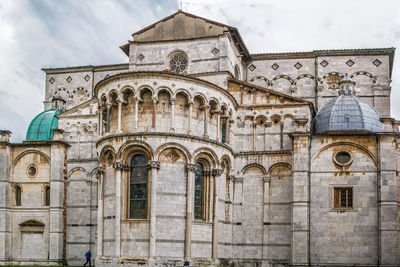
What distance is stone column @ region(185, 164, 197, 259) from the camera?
2686 cm

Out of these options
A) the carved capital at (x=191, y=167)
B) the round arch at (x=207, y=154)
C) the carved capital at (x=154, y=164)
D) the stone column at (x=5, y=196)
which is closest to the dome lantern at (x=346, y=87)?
the round arch at (x=207, y=154)

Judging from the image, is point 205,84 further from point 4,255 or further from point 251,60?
point 4,255

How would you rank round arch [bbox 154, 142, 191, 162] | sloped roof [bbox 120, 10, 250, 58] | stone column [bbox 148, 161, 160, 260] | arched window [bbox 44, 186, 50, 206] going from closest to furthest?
stone column [bbox 148, 161, 160, 260] → round arch [bbox 154, 142, 191, 162] → sloped roof [bbox 120, 10, 250, 58] → arched window [bbox 44, 186, 50, 206]

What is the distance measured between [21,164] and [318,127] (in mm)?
18542

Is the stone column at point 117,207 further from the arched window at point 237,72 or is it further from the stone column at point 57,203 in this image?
the arched window at point 237,72

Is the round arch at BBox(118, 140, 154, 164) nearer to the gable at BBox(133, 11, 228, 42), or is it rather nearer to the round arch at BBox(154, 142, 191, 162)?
the round arch at BBox(154, 142, 191, 162)

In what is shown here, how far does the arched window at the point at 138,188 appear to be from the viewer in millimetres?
27156

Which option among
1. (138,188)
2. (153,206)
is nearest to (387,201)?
(153,206)

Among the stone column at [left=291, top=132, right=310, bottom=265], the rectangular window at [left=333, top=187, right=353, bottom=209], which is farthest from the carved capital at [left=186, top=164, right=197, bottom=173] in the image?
the rectangular window at [left=333, top=187, right=353, bottom=209]

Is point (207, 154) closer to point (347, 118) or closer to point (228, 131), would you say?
point (228, 131)

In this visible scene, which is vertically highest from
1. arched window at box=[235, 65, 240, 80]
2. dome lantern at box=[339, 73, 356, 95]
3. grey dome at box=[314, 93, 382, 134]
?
arched window at box=[235, 65, 240, 80]

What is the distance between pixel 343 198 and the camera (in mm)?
29312

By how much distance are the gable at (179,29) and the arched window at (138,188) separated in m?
10.8

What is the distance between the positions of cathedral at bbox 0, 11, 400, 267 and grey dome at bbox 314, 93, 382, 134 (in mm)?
77
